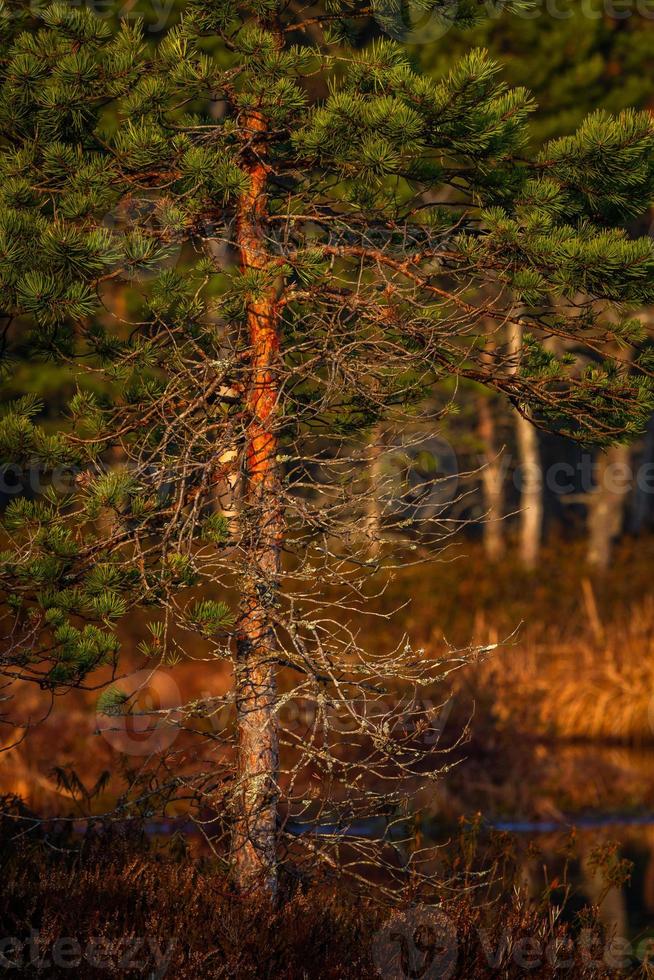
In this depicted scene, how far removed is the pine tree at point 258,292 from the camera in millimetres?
5359

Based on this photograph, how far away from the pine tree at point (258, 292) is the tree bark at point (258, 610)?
2 cm

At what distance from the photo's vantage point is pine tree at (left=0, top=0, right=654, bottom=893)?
17.6 feet

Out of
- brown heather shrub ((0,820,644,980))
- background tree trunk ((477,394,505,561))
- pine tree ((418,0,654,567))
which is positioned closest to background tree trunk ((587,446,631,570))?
background tree trunk ((477,394,505,561))

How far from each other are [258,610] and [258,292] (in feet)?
4.98

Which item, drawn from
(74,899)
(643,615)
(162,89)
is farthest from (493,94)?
(643,615)

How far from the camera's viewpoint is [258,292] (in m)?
5.73

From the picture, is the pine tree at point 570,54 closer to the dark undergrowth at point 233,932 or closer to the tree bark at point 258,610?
the tree bark at point 258,610

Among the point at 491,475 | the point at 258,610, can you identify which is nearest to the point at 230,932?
the point at 258,610

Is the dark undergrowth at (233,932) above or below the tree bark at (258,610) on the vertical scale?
below

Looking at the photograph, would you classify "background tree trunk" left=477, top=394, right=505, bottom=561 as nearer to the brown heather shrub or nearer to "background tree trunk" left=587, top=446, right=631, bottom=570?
"background tree trunk" left=587, top=446, right=631, bottom=570

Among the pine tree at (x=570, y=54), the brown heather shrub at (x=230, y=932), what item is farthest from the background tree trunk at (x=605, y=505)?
the brown heather shrub at (x=230, y=932)

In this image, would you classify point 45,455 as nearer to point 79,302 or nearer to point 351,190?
point 79,302

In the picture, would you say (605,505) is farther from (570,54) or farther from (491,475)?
(570,54)

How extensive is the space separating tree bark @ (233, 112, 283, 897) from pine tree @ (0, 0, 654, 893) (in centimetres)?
2
